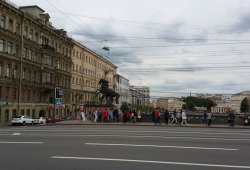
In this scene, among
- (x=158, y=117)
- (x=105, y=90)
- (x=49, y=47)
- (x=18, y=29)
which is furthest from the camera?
(x=49, y=47)

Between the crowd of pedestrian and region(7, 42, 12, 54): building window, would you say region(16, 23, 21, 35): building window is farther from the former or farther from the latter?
the crowd of pedestrian

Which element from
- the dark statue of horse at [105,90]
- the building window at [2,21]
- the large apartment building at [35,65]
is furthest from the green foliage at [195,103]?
the building window at [2,21]

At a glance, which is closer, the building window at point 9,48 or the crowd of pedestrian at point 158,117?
the crowd of pedestrian at point 158,117

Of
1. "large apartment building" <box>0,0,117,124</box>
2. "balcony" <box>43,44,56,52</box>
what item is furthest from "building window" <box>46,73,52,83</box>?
"balcony" <box>43,44,56,52</box>

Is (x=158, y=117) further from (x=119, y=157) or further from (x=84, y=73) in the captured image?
(x=84, y=73)

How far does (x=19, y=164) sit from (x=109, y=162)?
243 cm

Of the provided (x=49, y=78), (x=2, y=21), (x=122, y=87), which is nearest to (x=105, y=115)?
(x=2, y=21)

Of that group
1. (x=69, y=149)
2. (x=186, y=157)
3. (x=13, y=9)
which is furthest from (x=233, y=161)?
(x=13, y=9)

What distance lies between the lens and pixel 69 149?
1475cm

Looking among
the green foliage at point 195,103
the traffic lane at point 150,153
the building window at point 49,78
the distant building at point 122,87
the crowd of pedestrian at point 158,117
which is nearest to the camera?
the traffic lane at point 150,153

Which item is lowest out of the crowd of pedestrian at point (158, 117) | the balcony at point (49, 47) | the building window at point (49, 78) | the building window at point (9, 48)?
the crowd of pedestrian at point (158, 117)

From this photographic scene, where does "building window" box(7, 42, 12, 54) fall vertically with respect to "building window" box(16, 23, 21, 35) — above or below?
below

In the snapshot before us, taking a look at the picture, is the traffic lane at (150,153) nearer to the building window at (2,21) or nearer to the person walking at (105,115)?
the person walking at (105,115)

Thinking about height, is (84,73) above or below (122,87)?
below
